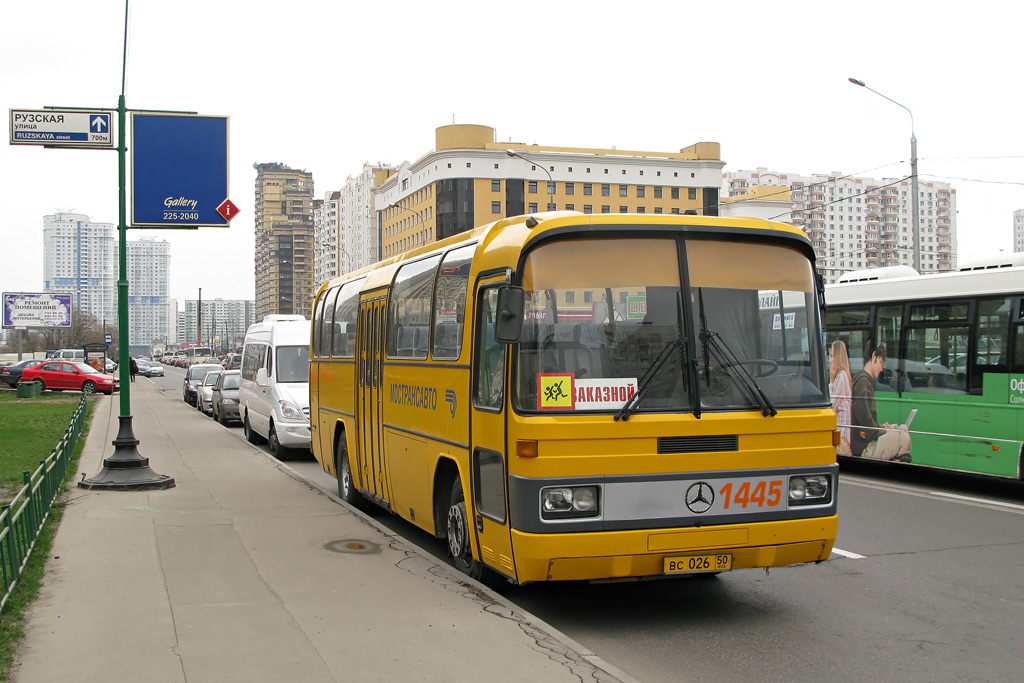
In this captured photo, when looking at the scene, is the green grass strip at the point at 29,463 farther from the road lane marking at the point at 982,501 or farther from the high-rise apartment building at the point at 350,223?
the high-rise apartment building at the point at 350,223

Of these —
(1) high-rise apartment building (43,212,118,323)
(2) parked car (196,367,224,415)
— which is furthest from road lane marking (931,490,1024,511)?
(1) high-rise apartment building (43,212,118,323)

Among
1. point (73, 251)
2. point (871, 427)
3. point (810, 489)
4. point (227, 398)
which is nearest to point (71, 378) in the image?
point (227, 398)

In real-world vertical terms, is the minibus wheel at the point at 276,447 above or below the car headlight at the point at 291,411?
below

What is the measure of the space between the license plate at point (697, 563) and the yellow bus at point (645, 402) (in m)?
0.01

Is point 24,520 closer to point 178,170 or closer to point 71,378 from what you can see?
point 178,170

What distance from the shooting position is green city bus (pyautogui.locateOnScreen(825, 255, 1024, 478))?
11.8m

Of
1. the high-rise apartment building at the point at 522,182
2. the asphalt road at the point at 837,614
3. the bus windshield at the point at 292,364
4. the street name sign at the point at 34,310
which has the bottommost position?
the asphalt road at the point at 837,614

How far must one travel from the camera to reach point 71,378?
43531 millimetres

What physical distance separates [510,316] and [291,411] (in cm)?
1201

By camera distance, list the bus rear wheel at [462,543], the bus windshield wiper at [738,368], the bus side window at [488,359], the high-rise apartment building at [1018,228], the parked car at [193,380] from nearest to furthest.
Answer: the bus windshield wiper at [738,368] → the bus side window at [488,359] → the bus rear wheel at [462,543] → the parked car at [193,380] → the high-rise apartment building at [1018,228]

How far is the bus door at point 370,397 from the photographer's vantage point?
981cm

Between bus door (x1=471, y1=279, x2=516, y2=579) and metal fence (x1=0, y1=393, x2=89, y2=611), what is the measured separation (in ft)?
10.6

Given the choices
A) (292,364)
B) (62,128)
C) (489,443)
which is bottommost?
(489,443)

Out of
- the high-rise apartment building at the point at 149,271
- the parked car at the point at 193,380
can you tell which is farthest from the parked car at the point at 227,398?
the high-rise apartment building at the point at 149,271
